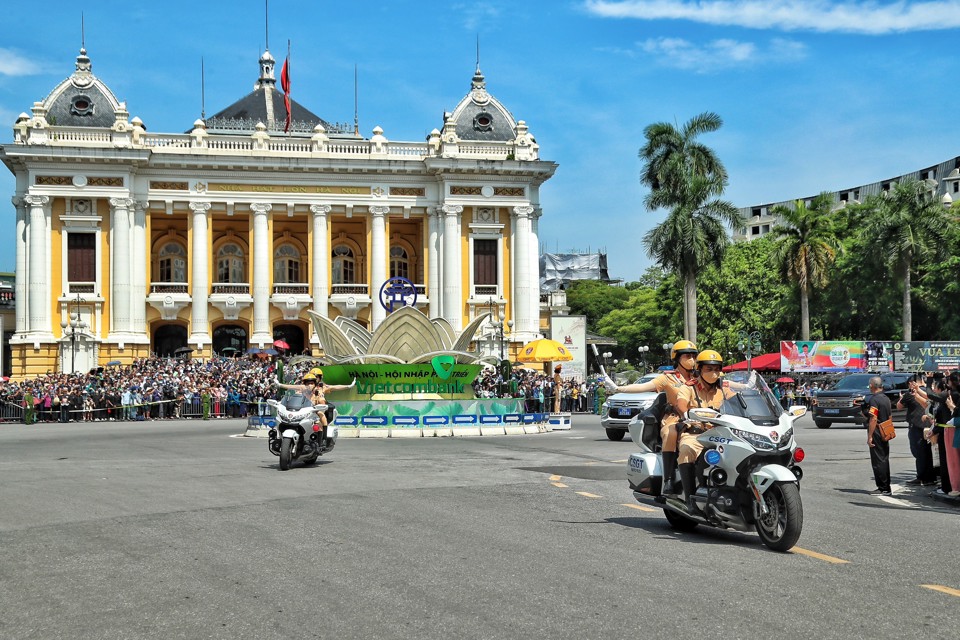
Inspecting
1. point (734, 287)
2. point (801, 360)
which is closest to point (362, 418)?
point (801, 360)

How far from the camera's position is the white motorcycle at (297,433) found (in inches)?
688

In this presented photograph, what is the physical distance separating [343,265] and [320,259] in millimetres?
4683

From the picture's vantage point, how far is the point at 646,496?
33.4ft

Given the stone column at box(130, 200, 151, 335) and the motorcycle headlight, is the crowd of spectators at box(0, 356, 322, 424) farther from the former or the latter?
the motorcycle headlight

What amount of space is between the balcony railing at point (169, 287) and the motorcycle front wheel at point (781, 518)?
54.7 metres

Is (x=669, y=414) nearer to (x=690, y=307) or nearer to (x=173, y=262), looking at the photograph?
(x=690, y=307)

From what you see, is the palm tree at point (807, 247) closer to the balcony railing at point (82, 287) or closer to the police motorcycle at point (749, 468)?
the balcony railing at point (82, 287)

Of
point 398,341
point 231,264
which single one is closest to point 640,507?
point 398,341

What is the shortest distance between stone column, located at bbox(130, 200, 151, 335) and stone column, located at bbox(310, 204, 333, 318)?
9208mm

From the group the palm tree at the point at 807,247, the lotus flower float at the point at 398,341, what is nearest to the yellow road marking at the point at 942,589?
the lotus flower float at the point at 398,341

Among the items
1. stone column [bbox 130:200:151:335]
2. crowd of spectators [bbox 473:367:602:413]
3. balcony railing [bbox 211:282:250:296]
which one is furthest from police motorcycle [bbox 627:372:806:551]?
balcony railing [bbox 211:282:250:296]

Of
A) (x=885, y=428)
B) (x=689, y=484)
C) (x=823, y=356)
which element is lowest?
(x=689, y=484)

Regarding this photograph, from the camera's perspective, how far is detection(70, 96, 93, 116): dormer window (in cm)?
5966

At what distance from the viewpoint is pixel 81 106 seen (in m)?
59.8
